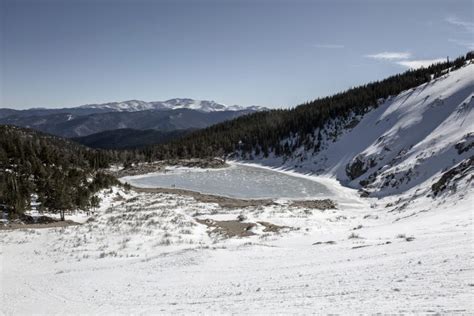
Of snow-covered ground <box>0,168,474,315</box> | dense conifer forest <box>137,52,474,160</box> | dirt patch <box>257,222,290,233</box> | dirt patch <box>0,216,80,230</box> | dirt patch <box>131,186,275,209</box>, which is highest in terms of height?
dense conifer forest <box>137,52,474,160</box>

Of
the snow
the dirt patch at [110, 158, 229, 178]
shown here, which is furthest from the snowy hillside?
the dirt patch at [110, 158, 229, 178]

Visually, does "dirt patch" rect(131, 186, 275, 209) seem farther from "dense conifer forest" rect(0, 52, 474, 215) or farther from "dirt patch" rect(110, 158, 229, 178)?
"dirt patch" rect(110, 158, 229, 178)

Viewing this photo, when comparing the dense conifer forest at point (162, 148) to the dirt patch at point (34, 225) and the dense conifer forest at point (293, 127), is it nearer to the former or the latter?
the dense conifer forest at point (293, 127)

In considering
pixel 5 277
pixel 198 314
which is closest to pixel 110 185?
pixel 5 277

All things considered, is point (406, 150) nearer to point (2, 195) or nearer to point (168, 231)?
point (168, 231)

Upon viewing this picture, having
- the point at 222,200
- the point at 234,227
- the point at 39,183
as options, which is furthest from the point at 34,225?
the point at 222,200

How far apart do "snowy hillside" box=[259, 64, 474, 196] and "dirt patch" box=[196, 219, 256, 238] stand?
24.6 meters

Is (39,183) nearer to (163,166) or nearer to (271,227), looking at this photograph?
(271,227)

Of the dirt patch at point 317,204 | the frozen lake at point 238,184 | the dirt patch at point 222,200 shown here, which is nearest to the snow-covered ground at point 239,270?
the dirt patch at point 317,204

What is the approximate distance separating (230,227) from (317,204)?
19.5 m

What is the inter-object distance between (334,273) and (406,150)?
54.1m

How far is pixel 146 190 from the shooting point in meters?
64.0

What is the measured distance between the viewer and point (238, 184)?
7044cm

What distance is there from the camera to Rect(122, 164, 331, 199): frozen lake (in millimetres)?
58562
